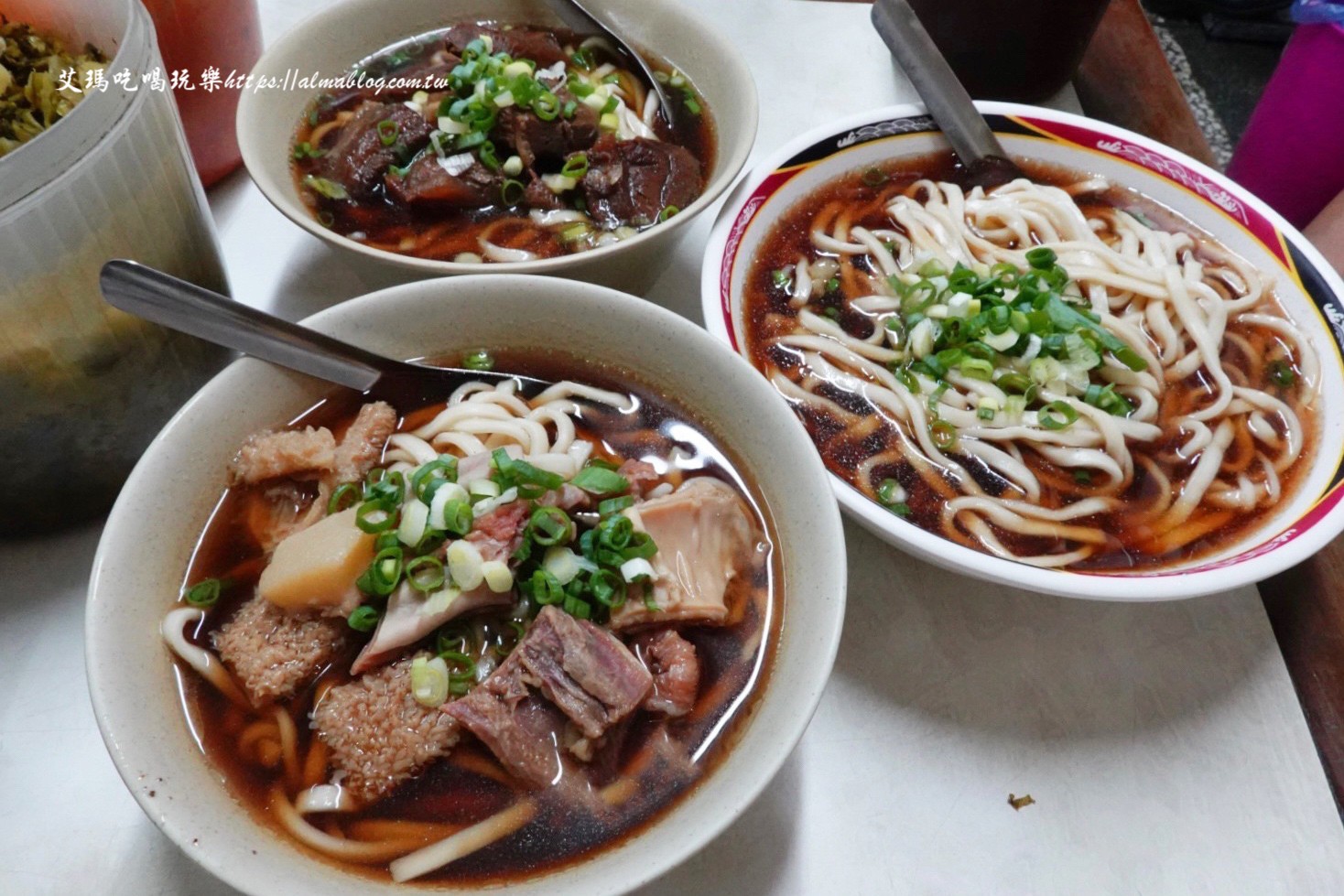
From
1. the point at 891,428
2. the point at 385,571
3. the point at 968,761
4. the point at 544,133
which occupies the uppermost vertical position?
the point at 544,133

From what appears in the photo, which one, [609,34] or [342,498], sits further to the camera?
[609,34]

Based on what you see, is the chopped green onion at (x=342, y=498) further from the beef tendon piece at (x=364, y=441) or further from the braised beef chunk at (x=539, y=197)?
the braised beef chunk at (x=539, y=197)

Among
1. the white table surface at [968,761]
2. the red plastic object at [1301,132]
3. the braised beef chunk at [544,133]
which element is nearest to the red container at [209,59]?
the braised beef chunk at [544,133]

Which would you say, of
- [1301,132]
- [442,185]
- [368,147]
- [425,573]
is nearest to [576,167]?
[442,185]

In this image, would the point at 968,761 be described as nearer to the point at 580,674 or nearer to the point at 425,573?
the point at 580,674

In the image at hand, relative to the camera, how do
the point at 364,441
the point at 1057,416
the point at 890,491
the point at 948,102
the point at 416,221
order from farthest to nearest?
the point at 948,102 → the point at 416,221 → the point at 1057,416 → the point at 890,491 → the point at 364,441

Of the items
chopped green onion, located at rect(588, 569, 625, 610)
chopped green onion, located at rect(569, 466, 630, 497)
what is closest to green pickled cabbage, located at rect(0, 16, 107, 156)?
chopped green onion, located at rect(569, 466, 630, 497)
